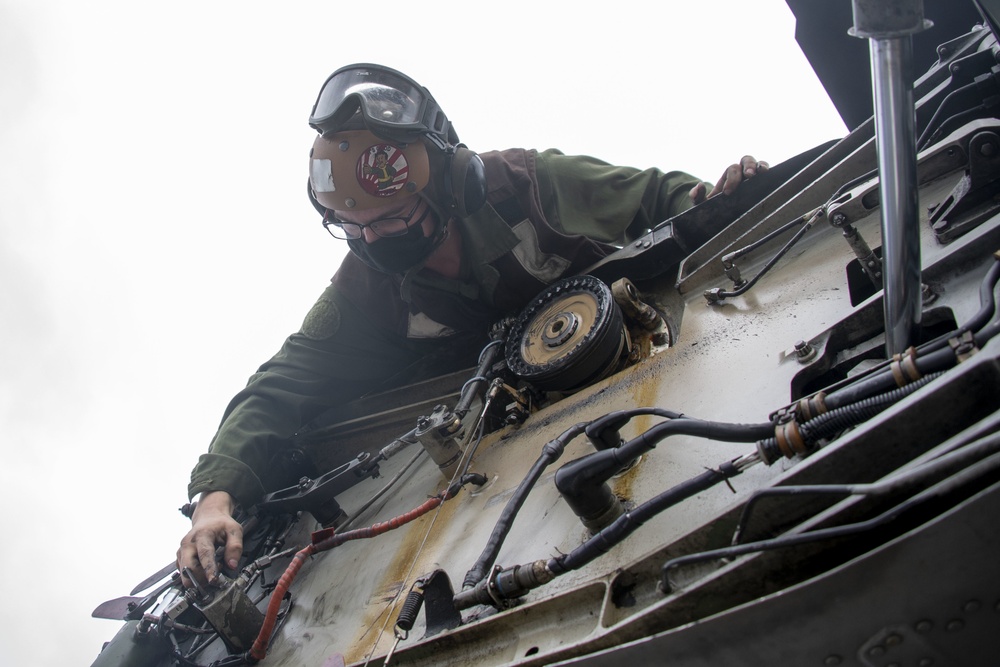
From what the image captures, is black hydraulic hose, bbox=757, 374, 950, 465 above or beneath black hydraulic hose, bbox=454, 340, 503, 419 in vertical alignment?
beneath

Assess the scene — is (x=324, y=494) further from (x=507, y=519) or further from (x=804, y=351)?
(x=804, y=351)

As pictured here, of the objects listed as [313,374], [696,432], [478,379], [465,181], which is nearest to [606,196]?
[465,181]

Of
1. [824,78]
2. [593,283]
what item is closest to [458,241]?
[593,283]

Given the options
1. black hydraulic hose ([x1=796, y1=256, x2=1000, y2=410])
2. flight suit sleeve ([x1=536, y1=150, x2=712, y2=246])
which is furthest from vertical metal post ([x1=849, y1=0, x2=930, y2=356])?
flight suit sleeve ([x1=536, y1=150, x2=712, y2=246])

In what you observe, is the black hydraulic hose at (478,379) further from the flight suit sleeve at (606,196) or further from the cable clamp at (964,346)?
the cable clamp at (964,346)

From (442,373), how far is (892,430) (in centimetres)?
257

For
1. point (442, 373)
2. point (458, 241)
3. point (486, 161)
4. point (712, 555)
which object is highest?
point (486, 161)

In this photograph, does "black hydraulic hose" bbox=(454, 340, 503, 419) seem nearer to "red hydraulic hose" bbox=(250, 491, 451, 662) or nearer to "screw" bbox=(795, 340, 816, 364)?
"red hydraulic hose" bbox=(250, 491, 451, 662)

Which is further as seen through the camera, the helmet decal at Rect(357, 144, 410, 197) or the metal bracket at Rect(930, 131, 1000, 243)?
the helmet decal at Rect(357, 144, 410, 197)

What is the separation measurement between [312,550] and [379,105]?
1820mm

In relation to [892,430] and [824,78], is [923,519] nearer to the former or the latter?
[892,430]

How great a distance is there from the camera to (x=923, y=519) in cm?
104

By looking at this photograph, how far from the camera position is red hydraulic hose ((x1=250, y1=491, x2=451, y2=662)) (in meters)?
2.43

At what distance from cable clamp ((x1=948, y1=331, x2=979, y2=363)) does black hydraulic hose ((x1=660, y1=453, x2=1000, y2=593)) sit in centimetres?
30
